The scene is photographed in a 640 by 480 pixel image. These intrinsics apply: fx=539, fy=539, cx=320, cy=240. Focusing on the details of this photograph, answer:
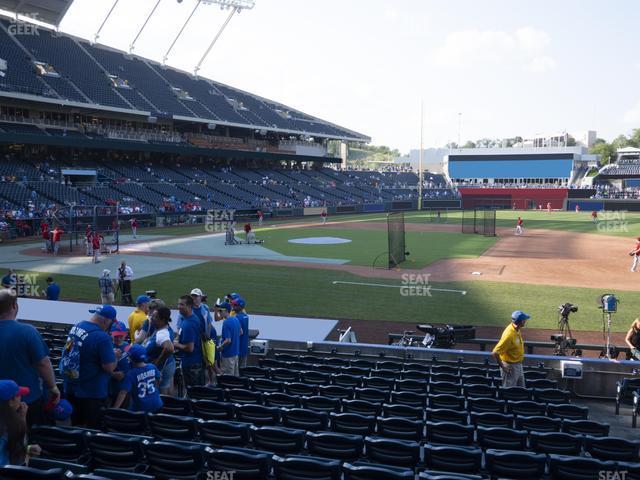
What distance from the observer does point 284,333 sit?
14523mm

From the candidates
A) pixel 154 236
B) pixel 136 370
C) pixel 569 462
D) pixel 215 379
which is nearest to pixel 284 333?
pixel 215 379

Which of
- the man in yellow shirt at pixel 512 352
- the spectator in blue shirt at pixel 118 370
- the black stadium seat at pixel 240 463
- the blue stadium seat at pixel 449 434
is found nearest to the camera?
the black stadium seat at pixel 240 463

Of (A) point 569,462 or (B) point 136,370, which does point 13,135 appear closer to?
(B) point 136,370

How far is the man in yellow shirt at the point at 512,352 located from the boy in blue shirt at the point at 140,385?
608cm

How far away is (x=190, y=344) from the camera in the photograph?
8523 millimetres

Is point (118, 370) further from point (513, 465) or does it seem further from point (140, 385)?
point (513, 465)

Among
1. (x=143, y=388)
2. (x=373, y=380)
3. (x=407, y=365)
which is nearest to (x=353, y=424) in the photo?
(x=143, y=388)

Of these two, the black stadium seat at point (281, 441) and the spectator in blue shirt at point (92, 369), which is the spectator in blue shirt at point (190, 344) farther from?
the black stadium seat at point (281, 441)
